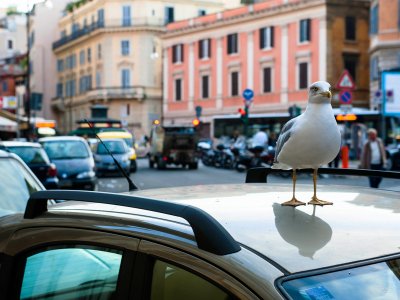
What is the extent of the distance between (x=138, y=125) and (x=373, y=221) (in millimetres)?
65468

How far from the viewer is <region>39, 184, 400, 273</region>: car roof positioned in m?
1.75

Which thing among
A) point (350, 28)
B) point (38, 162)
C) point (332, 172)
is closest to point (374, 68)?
point (350, 28)

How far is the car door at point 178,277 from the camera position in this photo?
169cm

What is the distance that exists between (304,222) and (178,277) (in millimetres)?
443

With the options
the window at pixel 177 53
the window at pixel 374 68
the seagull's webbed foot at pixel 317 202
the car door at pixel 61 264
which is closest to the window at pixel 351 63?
the window at pixel 374 68

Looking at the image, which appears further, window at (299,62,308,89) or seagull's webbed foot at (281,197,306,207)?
window at (299,62,308,89)

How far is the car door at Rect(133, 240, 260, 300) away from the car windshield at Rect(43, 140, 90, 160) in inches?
652

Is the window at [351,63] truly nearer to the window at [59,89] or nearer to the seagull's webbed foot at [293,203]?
the seagull's webbed foot at [293,203]

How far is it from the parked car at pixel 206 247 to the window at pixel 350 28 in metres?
43.6

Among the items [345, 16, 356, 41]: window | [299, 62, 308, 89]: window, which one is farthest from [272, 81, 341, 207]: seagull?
[345, 16, 356, 41]: window

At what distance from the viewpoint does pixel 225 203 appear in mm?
2363

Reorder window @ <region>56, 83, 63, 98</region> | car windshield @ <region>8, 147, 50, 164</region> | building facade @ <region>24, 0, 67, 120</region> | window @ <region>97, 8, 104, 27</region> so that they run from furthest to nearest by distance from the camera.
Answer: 1. building facade @ <region>24, 0, 67, 120</region>
2. window @ <region>56, 83, 63, 98</region>
3. window @ <region>97, 8, 104, 27</region>
4. car windshield @ <region>8, 147, 50, 164</region>

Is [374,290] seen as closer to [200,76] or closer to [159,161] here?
[159,161]

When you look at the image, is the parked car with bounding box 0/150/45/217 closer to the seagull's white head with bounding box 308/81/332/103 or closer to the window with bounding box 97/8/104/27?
the seagull's white head with bounding box 308/81/332/103
